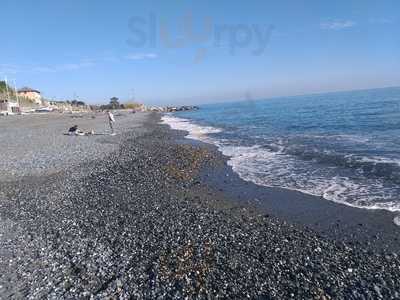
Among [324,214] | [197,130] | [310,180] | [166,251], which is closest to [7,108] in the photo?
[197,130]

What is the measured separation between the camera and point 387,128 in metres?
27.6

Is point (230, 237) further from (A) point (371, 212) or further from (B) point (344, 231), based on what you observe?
(A) point (371, 212)

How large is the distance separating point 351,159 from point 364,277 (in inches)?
461

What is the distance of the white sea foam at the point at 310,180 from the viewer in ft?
33.3

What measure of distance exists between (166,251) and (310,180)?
7866mm

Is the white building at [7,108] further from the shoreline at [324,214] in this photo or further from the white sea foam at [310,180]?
the shoreline at [324,214]

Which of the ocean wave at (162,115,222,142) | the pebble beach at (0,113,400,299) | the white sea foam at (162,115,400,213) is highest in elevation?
the pebble beach at (0,113,400,299)

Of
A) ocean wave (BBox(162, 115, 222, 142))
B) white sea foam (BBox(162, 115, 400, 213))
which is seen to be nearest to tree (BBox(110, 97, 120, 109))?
ocean wave (BBox(162, 115, 222, 142))

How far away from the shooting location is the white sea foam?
10156 millimetres

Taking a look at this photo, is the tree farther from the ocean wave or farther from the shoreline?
the shoreline

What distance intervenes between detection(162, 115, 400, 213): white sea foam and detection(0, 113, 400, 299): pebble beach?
2617 millimetres

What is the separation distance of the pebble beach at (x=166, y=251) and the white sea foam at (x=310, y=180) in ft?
8.59

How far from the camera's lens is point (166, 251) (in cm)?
686

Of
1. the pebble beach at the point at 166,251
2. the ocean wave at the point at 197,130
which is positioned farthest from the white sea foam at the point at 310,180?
the ocean wave at the point at 197,130
